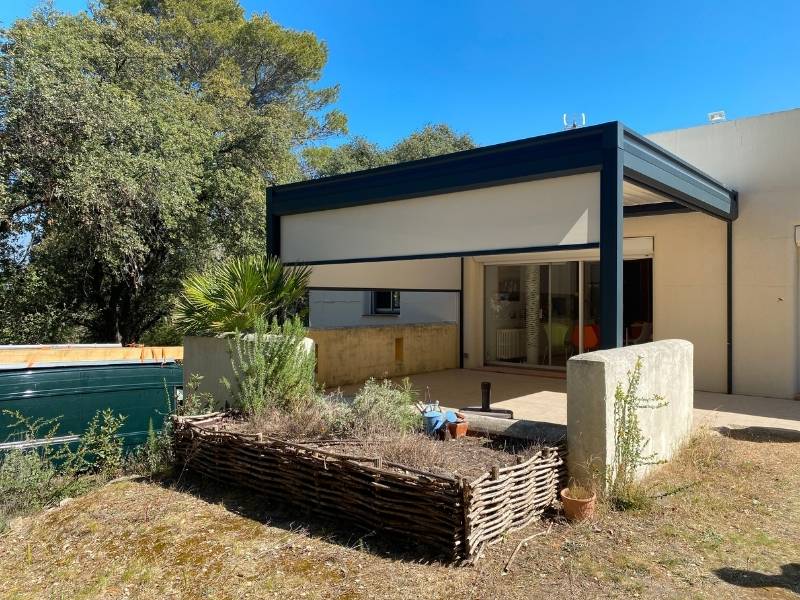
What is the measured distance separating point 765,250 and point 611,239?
5.19 meters

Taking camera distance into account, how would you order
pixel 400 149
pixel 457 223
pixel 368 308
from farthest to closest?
pixel 400 149 < pixel 368 308 < pixel 457 223

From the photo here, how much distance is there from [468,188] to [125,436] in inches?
226

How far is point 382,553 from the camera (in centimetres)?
392

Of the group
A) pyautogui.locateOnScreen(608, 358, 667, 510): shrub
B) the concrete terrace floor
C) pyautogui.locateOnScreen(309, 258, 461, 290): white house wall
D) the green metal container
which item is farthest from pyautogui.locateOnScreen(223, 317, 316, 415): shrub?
pyautogui.locateOnScreen(309, 258, 461, 290): white house wall

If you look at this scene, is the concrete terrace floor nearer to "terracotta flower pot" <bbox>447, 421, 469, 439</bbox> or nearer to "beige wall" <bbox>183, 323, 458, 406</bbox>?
"beige wall" <bbox>183, 323, 458, 406</bbox>

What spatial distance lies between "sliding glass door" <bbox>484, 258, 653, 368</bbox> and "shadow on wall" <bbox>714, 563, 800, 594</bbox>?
7409mm

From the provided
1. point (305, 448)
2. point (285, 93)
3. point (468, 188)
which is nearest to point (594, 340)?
point (468, 188)

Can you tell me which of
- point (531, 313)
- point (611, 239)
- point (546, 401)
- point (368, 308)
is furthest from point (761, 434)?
point (368, 308)

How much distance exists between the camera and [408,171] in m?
7.55

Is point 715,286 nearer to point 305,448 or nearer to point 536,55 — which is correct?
point 305,448

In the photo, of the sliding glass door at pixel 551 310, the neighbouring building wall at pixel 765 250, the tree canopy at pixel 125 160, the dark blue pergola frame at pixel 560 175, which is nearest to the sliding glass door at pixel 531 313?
the sliding glass door at pixel 551 310

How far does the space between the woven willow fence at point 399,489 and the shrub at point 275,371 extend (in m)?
0.72

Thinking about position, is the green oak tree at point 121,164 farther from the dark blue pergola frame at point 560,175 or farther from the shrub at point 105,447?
the shrub at point 105,447

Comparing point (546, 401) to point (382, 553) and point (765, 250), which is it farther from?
point (382, 553)
